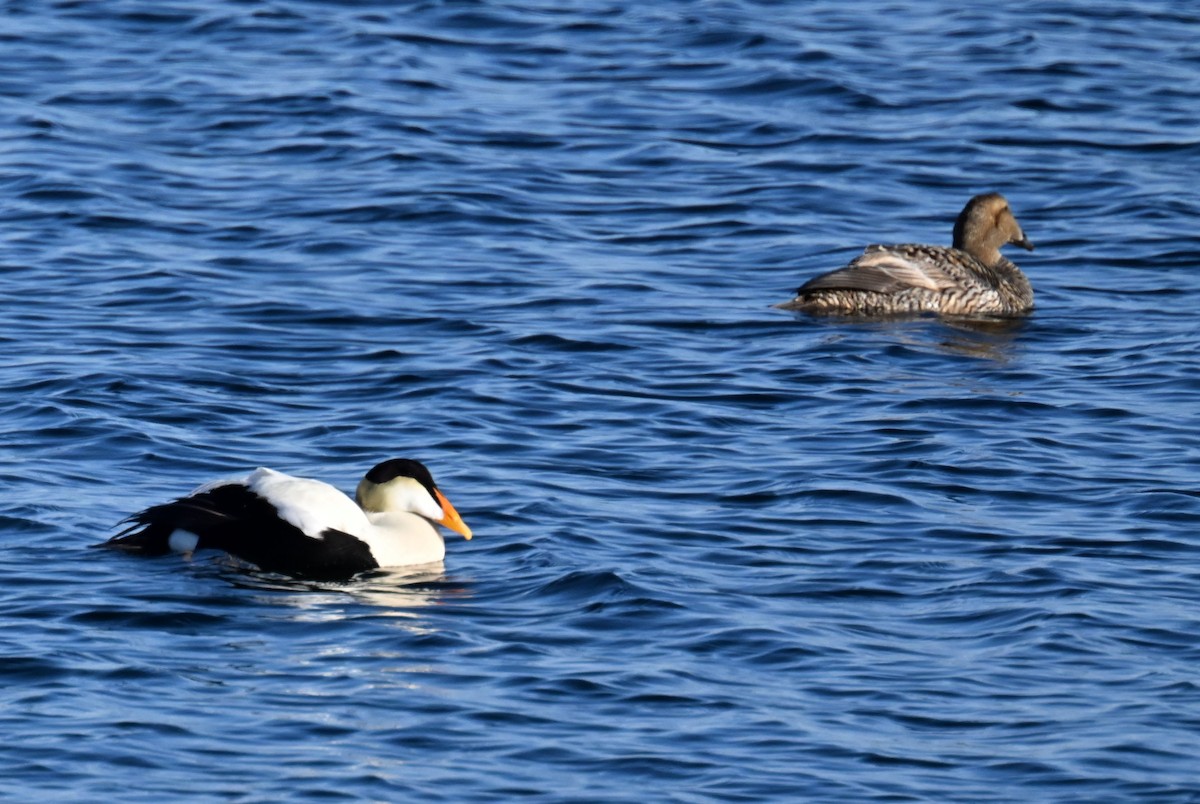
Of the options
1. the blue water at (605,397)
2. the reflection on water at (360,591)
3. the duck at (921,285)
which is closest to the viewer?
the blue water at (605,397)

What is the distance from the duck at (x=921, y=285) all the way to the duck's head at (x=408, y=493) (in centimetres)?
523

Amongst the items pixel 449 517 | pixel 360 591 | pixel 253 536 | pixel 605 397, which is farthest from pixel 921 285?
pixel 253 536

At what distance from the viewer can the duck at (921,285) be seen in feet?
46.4

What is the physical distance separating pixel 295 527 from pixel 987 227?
25.1ft

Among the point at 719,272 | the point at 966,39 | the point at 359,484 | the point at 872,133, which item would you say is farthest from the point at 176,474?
the point at 966,39

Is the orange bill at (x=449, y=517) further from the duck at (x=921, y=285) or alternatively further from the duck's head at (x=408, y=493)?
the duck at (x=921, y=285)

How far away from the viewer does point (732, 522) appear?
9.95 metres

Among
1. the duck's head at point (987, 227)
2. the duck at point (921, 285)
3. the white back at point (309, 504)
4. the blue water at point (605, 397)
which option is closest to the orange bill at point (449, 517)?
the blue water at point (605, 397)

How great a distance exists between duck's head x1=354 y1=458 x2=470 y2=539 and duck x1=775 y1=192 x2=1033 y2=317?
5.23 meters

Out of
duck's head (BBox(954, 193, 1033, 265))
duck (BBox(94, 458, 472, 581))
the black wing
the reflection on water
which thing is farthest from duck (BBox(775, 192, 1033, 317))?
the black wing

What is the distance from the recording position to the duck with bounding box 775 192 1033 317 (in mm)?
14133

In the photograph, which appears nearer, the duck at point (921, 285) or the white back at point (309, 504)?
the white back at point (309, 504)

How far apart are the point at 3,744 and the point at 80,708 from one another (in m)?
0.36

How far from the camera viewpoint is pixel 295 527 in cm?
889
